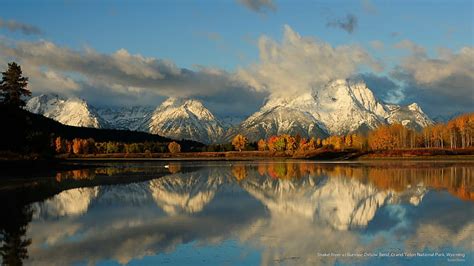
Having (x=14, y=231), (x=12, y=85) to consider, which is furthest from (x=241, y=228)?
(x=12, y=85)

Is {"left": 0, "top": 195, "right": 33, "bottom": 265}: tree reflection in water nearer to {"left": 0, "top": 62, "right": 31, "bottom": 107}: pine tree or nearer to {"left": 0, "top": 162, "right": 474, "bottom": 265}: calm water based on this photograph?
{"left": 0, "top": 162, "right": 474, "bottom": 265}: calm water

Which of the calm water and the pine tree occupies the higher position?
the pine tree

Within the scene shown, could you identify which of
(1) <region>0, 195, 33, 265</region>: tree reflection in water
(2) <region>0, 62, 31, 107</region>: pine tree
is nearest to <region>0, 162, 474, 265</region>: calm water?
(1) <region>0, 195, 33, 265</region>: tree reflection in water

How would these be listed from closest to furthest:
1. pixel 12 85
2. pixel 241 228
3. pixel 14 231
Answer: pixel 14 231
pixel 241 228
pixel 12 85

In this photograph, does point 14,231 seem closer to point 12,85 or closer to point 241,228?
point 241,228

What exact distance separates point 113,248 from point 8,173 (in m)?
52.3

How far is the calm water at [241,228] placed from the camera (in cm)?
2073

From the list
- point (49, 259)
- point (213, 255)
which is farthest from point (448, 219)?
point (49, 259)

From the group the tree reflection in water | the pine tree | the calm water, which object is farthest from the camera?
the pine tree

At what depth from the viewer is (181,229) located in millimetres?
27375

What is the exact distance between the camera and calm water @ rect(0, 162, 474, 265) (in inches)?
816

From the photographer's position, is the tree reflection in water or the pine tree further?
the pine tree

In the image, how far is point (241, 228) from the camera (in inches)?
1088

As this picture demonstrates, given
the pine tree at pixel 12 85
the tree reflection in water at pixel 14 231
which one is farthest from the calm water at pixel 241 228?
the pine tree at pixel 12 85
